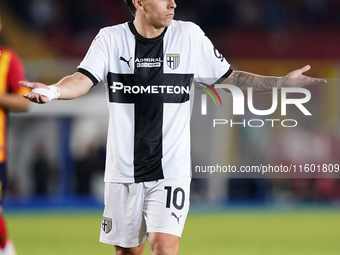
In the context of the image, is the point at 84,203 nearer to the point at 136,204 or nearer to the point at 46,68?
the point at 46,68

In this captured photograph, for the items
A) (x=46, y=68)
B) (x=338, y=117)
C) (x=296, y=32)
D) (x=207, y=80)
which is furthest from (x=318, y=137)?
(x=207, y=80)

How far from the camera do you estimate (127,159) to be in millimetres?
3674

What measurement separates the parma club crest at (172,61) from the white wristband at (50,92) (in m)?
0.84

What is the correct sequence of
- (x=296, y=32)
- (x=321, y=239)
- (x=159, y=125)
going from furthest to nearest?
(x=296, y=32) < (x=321, y=239) < (x=159, y=125)

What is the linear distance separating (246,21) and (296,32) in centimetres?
164

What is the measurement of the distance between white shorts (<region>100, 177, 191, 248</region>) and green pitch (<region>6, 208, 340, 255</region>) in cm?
316

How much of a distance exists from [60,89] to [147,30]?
81 cm

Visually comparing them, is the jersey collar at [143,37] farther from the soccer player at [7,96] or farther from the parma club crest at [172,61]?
the soccer player at [7,96]

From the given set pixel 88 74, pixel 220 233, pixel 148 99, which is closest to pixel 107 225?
pixel 148 99

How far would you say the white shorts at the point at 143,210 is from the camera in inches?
140

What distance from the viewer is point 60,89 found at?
10.3 ft

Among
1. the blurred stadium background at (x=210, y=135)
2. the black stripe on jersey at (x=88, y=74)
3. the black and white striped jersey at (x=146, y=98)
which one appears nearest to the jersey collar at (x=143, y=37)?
the black and white striped jersey at (x=146, y=98)

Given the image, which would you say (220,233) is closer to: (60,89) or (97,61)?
(97,61)

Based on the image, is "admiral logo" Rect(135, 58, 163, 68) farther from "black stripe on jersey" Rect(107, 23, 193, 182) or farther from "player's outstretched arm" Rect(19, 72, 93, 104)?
"player's outstretched arm" Rect(19, 72, 93, 104)
